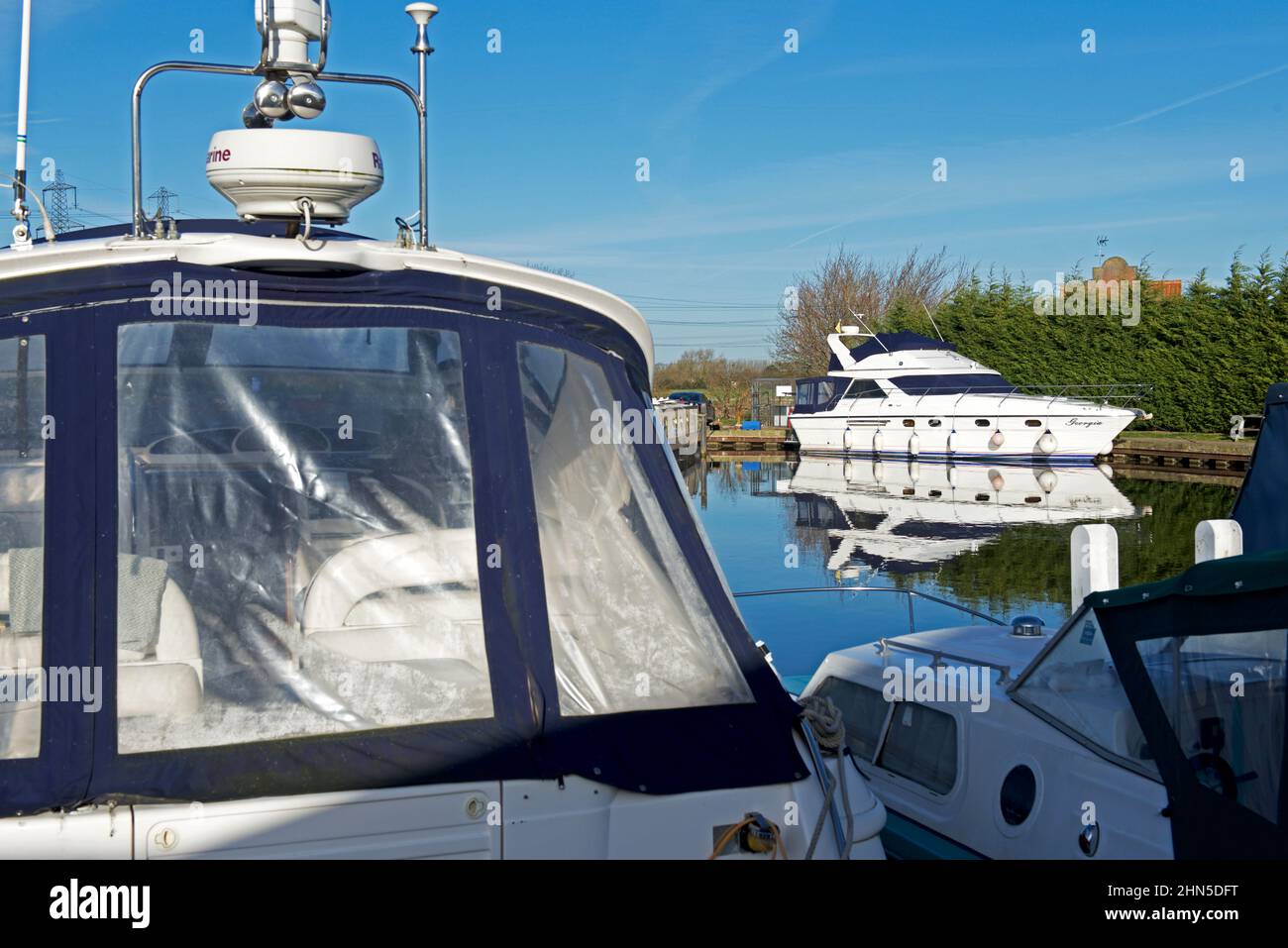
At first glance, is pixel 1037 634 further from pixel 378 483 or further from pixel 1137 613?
pixel 378 483

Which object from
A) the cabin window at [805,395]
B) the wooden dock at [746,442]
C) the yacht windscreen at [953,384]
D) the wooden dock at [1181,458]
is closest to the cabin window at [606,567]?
the wooden dock at [1181,458]

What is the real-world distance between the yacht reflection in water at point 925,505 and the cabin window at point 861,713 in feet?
26.5

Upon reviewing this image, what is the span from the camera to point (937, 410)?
37.9 m

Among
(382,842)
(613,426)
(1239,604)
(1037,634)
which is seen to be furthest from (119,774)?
(1037,634)

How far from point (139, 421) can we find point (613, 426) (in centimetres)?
126

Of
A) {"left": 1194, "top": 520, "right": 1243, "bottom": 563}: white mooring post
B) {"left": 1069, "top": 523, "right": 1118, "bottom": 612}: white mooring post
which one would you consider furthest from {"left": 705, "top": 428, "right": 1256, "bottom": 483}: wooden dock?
{"left": 1194, "top": 520, "right": 1243, "bottom": 563}: white mooring post

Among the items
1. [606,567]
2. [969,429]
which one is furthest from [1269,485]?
[969,429]

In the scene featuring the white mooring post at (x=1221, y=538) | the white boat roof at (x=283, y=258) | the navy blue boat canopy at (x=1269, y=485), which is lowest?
the white mooring post at (x=1221, y=538)

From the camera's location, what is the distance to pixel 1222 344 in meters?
35.7

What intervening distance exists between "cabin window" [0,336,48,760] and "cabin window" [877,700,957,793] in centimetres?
419

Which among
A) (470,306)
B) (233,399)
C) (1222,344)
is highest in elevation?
(1222,344)

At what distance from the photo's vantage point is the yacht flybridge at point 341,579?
2.93 m

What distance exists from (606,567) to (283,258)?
119cm

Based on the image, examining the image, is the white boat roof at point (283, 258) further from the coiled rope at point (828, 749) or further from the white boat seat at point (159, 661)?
the coiled rope at point (828, 749)
